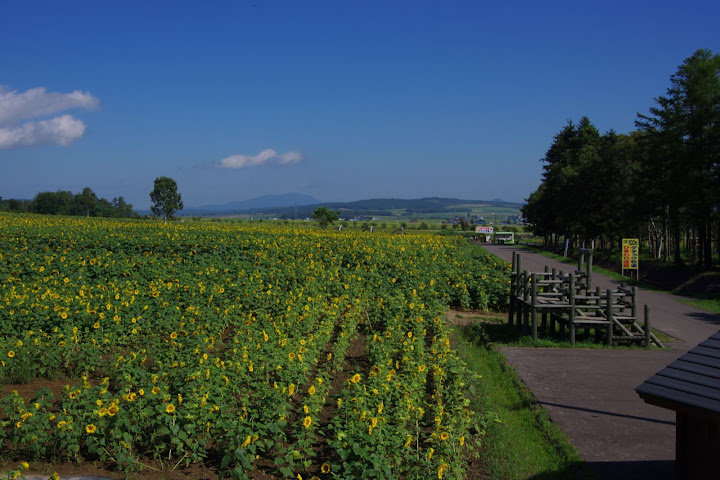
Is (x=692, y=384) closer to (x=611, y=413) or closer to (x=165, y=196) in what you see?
(x=611, y=413)

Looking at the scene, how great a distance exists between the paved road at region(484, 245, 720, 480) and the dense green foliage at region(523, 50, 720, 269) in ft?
35.9

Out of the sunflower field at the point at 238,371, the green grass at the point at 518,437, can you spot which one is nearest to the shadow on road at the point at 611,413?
the green grass at the point at 518,437

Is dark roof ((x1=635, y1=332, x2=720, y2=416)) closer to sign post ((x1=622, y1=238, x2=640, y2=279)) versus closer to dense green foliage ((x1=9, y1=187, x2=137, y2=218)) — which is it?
sign post ((x1=622, y1=238, x2=640, y2=279))

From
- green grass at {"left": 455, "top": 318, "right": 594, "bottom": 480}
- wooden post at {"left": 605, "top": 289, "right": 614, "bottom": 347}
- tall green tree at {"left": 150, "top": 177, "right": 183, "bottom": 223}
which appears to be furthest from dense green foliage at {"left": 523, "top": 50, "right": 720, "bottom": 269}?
tall green tree at {"left": 150, "top": 177, "right": 183, "bottom": 223}

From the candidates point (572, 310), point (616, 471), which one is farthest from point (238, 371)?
point (572, 310)

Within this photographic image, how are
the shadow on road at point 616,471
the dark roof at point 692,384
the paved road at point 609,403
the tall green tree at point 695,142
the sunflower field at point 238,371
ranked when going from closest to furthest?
the dark roof at point 692,384 → the sunflower field at point 238,371 → the shadow on road at point 616,471 → the paved road at point 609,403 → the tall green tree at point 695,142

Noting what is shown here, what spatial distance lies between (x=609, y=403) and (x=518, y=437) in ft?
6.27

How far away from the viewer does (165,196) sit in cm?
7088

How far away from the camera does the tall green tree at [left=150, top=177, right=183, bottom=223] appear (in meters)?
70.4

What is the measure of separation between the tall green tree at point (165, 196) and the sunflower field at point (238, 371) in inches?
2195

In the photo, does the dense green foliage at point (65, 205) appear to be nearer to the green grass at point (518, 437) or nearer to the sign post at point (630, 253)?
the sign post at point (630, 253)

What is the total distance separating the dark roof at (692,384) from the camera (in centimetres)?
411

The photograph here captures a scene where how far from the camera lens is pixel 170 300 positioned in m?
11.9

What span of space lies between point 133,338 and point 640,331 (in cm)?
940
